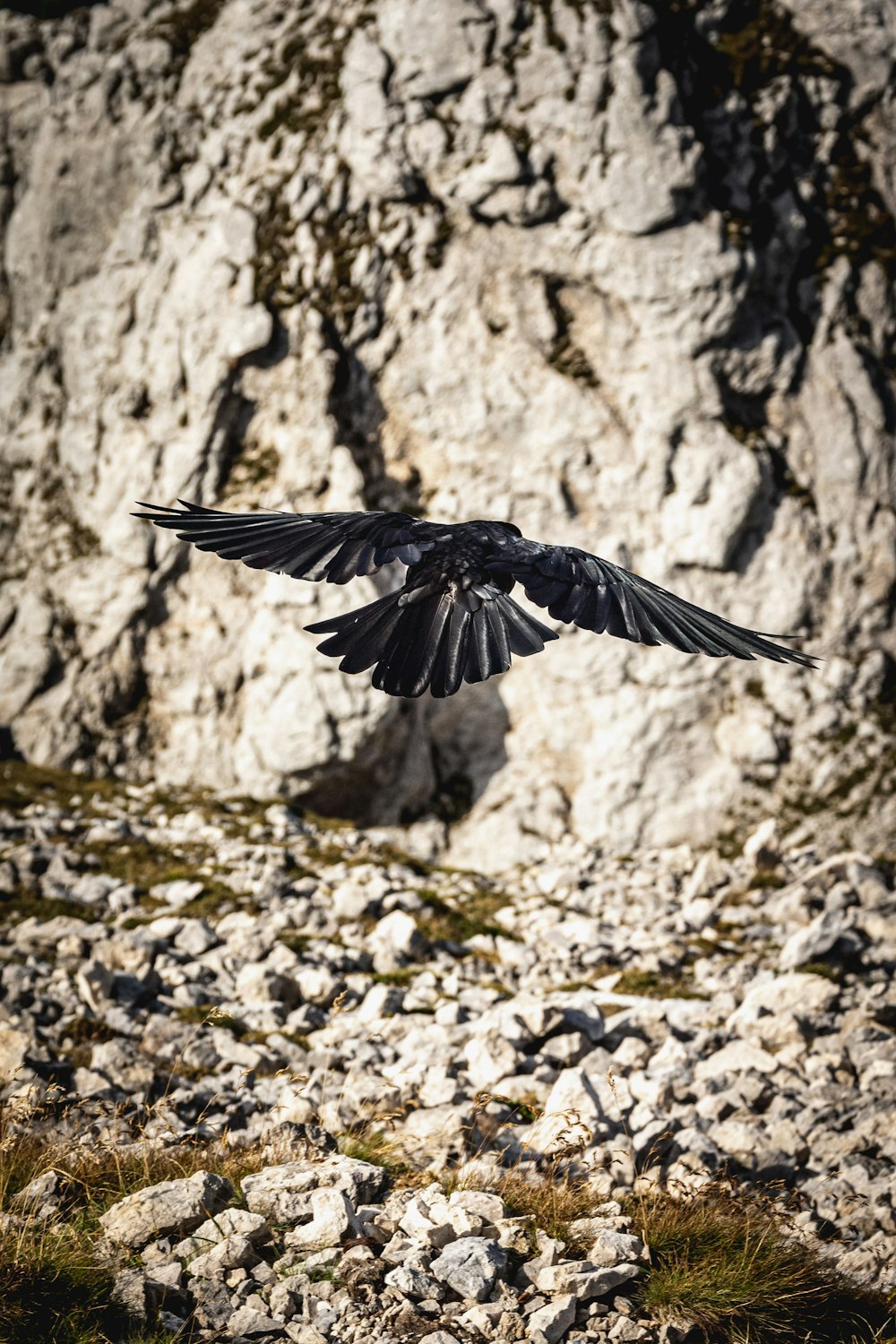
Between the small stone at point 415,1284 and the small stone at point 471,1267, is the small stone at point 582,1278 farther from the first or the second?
the small stone at point 415,1284

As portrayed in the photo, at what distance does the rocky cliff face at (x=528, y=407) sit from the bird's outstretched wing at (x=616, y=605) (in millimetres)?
10141

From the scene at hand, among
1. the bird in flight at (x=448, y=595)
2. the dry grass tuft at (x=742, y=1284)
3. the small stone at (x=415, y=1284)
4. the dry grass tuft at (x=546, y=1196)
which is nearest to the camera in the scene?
the small stone at (x=415, y=1284)

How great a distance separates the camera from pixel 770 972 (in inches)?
384

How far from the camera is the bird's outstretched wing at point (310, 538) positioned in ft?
19.8

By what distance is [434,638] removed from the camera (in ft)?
18.3

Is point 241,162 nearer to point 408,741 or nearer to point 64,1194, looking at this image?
point 408,741

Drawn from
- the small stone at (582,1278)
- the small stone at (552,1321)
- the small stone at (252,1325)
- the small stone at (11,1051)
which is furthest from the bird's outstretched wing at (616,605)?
A: the small stone at (11,1051)

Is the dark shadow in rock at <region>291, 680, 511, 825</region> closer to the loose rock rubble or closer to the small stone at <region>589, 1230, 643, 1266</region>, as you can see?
the loose rock rubble

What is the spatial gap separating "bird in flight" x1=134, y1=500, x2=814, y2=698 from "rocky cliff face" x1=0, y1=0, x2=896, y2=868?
32.2 ft

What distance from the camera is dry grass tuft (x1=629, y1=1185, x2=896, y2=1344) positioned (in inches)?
168

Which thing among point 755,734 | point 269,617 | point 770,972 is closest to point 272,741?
point 269,617

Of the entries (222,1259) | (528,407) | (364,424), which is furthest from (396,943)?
(364,424)

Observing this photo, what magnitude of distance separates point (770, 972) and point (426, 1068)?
4.12 metres

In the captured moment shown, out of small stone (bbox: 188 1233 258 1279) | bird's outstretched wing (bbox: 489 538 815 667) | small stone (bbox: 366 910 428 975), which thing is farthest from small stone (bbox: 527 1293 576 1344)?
small stone (bbox: 366 910 428 975)
